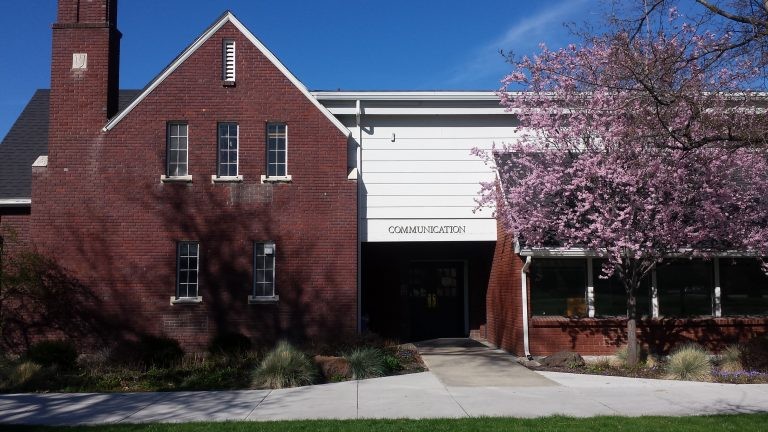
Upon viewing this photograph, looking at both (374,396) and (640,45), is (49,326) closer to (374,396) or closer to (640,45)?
(374,396)

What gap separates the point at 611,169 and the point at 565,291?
13.3 ft

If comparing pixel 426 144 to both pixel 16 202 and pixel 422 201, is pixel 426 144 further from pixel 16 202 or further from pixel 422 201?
pixel 16 202

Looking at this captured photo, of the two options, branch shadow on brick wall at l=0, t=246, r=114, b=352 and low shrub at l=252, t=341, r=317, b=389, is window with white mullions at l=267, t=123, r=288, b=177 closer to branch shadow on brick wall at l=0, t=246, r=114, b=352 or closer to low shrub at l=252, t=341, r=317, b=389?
branch shadow on brick wall at l=0, t=246, r=114, b=352

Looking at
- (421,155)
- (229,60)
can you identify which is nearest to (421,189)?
(421,155)

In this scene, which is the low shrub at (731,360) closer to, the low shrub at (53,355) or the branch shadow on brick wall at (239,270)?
the branch shadow on brick wall at (239,270)

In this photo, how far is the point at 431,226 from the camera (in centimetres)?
1903

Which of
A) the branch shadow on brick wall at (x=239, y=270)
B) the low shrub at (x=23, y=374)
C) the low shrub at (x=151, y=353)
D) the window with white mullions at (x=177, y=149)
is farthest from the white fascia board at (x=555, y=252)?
the low shrub at (x=23, y=374)

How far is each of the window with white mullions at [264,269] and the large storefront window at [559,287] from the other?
632 cm

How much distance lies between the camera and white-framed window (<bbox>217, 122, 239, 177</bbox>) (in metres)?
18.4

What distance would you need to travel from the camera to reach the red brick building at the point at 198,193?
17.8m

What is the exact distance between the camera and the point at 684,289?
57.4ft

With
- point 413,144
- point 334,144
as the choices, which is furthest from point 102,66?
point 413,144

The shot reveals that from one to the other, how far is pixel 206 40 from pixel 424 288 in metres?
9.61

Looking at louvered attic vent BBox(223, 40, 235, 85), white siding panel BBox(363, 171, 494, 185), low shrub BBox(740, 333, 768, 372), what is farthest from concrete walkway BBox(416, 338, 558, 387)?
louvered attic vent BBox(223, 40, 235, 85)
